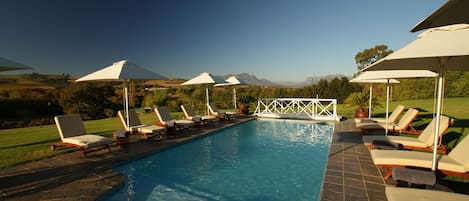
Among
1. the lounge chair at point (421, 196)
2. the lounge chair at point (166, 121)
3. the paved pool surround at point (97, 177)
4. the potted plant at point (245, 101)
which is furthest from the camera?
the potted plant at point (245, 101)

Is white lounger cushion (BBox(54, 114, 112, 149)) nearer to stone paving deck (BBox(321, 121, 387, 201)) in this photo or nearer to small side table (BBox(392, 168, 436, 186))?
stone paving deck (BBox(321, 121, 387, 201))

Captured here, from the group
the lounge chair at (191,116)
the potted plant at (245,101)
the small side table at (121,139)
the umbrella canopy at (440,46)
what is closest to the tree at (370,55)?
the potted plant at (245,101)

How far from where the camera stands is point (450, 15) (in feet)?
5.96

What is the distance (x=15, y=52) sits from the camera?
46.9 ft

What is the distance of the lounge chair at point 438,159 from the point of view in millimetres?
3219

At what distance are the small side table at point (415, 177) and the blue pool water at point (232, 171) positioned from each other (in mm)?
1249

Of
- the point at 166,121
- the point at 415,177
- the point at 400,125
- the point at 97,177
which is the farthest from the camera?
the point at 166,121

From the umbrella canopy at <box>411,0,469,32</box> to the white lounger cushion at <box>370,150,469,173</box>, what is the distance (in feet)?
7.72

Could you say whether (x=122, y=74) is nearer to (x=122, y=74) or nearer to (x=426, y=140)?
(x=122, y=74)

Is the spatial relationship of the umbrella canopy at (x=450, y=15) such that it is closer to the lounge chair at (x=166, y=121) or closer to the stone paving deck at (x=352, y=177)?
the stone paving deck at (x=352, y=177)

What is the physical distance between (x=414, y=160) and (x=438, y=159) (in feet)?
1.22

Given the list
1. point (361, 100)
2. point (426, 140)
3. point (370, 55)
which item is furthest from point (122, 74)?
point (370, 55)

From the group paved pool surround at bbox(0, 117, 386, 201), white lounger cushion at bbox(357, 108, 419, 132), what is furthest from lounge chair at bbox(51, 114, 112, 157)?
white lounger cushion at bbox(357, 108, 419, 132)

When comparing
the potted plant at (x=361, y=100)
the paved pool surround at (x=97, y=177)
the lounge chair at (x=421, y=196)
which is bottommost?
the paved pool surround at (x=97, y=177)
